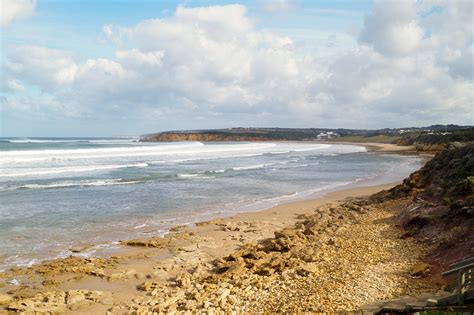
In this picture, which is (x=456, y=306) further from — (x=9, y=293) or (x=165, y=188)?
(x=165, y=188)

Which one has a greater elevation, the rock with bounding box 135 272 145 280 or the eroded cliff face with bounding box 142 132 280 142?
the eroded cliff face with bounding box 142 132 280 142

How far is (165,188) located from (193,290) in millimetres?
17876

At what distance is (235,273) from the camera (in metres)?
10.8

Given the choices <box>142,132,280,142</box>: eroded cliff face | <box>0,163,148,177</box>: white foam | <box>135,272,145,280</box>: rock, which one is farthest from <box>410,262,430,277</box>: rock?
<box>142,132,280,142</box>: eroded cliff face

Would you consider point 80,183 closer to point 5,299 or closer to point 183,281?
point 5,299

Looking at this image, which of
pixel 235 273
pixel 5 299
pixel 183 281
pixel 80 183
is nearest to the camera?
pixel 5 299

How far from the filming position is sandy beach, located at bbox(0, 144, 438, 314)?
29.1 feet

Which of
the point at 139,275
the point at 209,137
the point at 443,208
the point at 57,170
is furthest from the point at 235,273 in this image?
the point at 209,137

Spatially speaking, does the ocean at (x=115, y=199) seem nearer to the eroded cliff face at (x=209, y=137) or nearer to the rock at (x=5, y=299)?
the rock at (x=5, y=299)

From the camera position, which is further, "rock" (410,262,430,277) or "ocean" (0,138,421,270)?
"ocean" (0,138,421,270)

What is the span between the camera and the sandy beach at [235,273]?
888 cm

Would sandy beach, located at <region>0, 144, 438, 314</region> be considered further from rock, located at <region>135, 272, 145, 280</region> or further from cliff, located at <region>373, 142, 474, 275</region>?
cliff, located at <region>373, 142, 474, 275</region>

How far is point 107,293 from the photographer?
10.0 m

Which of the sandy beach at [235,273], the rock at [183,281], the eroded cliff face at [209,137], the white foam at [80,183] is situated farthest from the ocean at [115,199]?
the eroded cliff face at [209,137]
